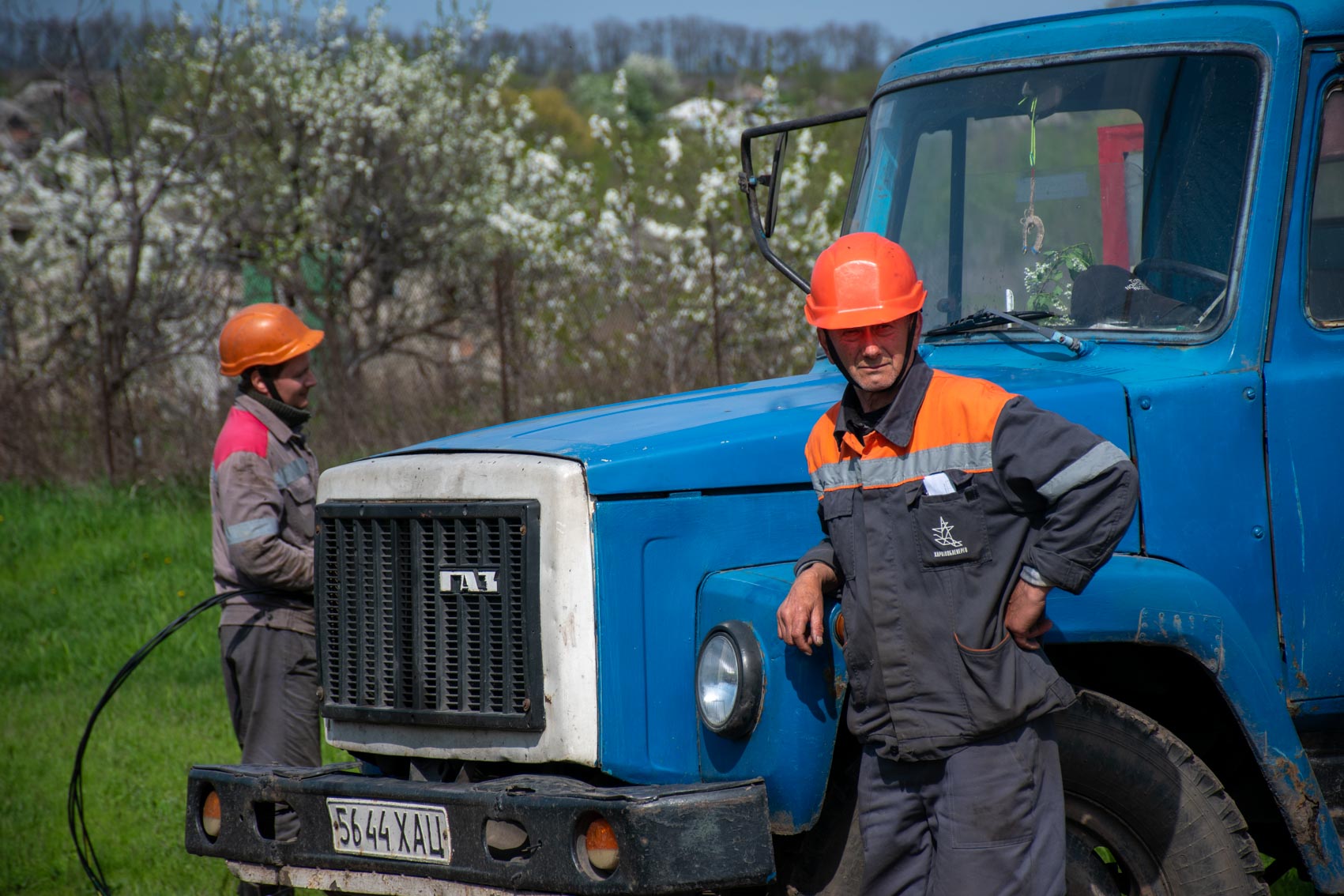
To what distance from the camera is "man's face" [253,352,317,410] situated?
4.73m

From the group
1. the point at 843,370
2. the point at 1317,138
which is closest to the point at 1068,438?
the point at 843,370

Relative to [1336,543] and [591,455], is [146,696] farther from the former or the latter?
[1336,543]

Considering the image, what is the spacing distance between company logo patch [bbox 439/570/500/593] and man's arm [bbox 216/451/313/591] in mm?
1215

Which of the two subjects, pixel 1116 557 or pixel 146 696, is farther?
pixel 146 696

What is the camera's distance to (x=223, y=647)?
467 cm

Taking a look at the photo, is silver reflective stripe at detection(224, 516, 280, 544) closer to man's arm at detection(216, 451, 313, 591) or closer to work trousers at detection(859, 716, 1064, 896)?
man's arm at detection(216, 451, 313, 591)

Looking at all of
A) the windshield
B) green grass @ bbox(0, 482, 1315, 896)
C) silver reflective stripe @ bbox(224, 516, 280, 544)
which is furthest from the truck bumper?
green grass @ bbox(0, 482, 1315, 896)

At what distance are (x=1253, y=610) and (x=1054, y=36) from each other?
5.52 ft

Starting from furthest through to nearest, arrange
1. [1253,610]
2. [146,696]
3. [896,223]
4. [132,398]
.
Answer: [132,398] → [146,696] → [896,223] → [1253,610]

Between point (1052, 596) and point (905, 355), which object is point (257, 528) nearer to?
point (905, 355)

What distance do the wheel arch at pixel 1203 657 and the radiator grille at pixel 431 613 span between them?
128 cm

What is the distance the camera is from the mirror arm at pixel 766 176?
440cm

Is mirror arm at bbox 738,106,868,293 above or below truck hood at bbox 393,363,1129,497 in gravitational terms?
above

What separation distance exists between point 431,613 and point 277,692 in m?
1.33
